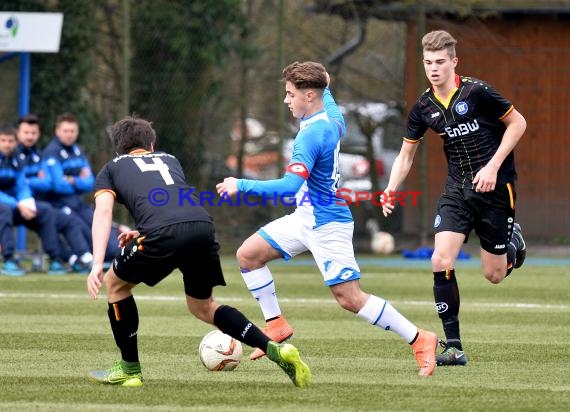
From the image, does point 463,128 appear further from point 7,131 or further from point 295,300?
point 7,131

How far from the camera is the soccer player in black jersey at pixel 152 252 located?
21.7 ft

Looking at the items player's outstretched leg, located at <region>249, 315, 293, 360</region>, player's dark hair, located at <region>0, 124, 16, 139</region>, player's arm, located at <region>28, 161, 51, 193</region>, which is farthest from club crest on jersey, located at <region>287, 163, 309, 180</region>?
player's arm, located at <region>28, 161, 51, 193</region>

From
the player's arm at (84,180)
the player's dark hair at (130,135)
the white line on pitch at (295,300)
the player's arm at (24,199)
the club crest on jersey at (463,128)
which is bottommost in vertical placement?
the white line on pitch at (295,300)

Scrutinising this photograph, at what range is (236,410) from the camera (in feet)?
19.4

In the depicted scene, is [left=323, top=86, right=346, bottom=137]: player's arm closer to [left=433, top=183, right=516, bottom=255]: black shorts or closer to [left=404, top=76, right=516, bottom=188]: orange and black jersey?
[left=404, top=76, right=516, bottom=188]: orange and black jersey

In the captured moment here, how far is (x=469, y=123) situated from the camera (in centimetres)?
812

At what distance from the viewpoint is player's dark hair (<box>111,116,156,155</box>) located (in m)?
6.93

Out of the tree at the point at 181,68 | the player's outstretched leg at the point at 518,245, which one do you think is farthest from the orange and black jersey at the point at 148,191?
the tree at the point at 181,68

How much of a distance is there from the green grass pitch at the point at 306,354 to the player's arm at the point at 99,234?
0.60m

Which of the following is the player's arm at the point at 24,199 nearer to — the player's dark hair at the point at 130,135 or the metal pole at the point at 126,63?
the metal pole at the point at 126,63

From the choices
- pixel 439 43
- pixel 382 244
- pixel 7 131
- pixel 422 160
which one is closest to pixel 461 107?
pixel 439 43

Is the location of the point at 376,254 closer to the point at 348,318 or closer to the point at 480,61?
the point at 480,61

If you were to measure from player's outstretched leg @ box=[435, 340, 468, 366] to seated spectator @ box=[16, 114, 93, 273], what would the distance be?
7.50m

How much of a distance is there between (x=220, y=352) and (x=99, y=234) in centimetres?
127
